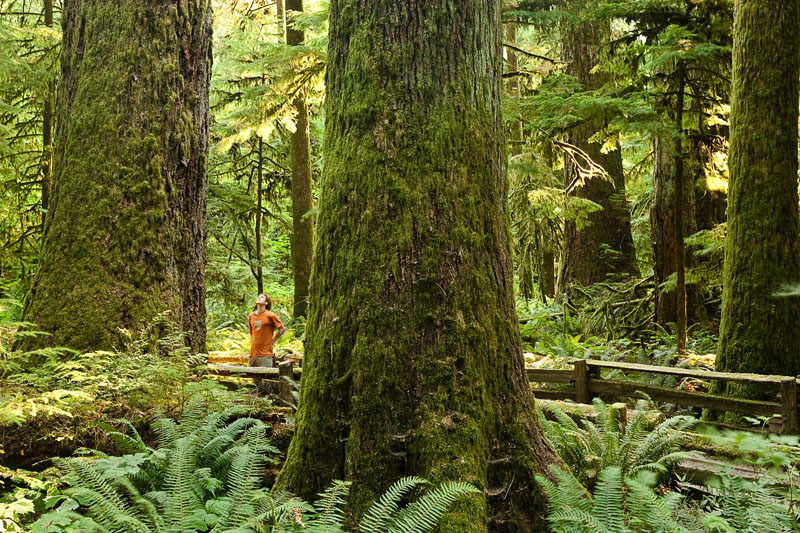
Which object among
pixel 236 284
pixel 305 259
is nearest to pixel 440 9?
pixel 305 259

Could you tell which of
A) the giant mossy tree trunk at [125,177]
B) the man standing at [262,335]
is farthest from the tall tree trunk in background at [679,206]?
the giant mossy tree trunk at [125,177]

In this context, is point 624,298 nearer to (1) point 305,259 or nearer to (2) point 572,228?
(2) point 572,228

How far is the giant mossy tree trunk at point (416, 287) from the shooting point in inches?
137

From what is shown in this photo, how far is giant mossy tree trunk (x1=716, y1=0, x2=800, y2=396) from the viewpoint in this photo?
25.2ft

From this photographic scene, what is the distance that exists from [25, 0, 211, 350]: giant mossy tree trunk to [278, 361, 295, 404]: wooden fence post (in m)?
0.99

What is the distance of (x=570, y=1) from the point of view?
11.6 metres

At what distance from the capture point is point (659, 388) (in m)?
7.93

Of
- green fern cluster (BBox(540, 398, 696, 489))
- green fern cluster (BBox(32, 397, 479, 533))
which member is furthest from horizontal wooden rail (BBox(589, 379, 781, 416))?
green fern cluster (BBox(32, 397, 479, 533))

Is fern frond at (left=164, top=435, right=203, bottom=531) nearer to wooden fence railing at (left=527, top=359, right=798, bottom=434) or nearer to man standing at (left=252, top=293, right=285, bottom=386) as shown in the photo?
wooden fence railing at (left=527, top=359, right=798, bottom=434)

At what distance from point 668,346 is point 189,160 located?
9453 mm

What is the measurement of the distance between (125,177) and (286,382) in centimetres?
276

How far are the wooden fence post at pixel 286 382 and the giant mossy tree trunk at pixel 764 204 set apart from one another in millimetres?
5607

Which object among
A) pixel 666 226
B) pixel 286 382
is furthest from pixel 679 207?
pixel 286 382

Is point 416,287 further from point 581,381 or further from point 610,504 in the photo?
point 581,381
